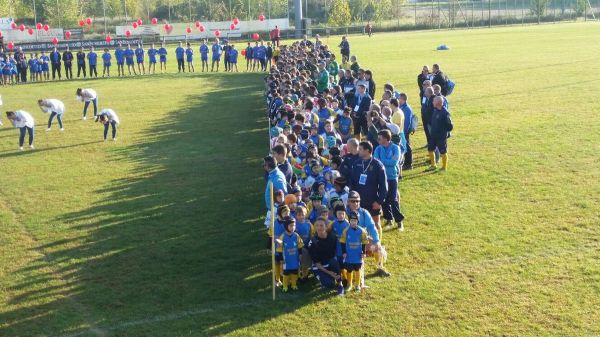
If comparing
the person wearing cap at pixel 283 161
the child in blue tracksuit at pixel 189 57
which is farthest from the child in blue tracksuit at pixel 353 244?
the child in blue tracksuit at pixel 189 57

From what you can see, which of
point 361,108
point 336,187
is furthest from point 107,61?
point 336,187

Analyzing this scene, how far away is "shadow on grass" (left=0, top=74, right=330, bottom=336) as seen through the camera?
27.1ft

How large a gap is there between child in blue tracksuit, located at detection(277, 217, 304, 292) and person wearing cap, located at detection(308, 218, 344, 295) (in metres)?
0.22

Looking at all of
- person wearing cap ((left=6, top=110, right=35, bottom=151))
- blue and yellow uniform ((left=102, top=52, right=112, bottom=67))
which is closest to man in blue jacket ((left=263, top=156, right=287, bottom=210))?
person wearing cap ((left=6, top=110, right=35, bottom=151))

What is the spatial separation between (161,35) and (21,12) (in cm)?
2029

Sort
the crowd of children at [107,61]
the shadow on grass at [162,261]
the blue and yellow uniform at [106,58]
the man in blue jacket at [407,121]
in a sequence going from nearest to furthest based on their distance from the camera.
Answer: the shadow on grass at [162,261] < the man in blue jacket at [407,121] < the crowd of children at [107,61] < the blue and yellow uniform at [106,58]

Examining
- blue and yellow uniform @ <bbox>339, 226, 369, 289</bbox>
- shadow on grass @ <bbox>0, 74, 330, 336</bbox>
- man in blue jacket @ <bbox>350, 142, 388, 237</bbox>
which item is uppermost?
man in blue jacket @ <bbox>350, 142, 388, 237</bbox>

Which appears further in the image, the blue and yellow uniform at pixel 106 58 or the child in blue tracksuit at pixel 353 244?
the blue and yellow uniform at pixel 106 58

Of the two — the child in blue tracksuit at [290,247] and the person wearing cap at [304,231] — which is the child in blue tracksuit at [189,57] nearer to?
the person wearing cap at [304,231]

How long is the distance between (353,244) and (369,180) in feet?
4.78

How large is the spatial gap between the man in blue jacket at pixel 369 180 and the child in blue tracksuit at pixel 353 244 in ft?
3.50

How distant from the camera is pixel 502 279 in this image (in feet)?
29.4

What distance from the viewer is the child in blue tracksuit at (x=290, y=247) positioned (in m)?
8.80

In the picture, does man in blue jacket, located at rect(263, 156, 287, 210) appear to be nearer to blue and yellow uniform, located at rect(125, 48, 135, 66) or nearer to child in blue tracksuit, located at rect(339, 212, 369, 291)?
child in blue tracksuit, located at rect(339, 212, 369, 291)
